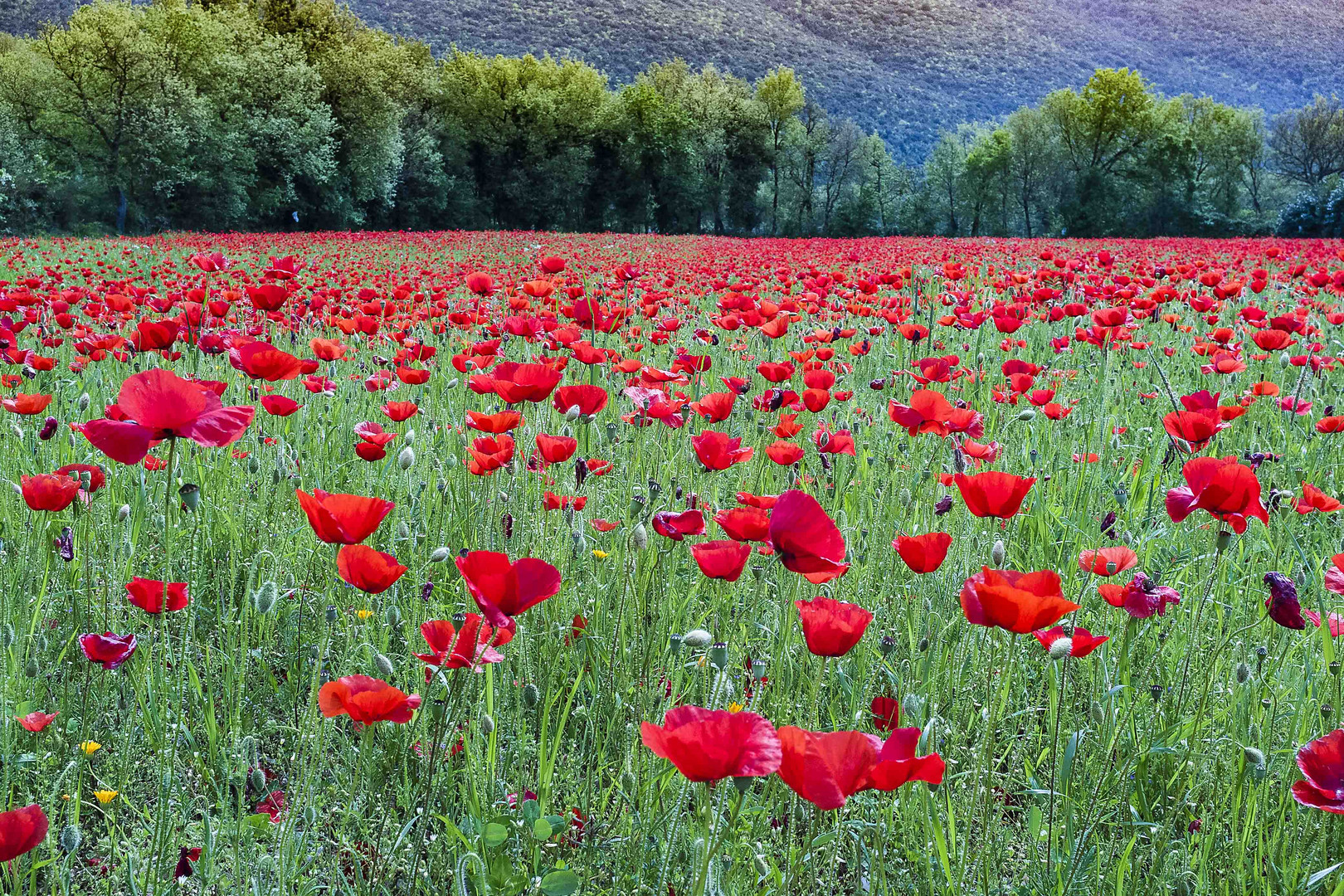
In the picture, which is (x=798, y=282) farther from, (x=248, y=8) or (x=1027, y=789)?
(x=248, y=8)

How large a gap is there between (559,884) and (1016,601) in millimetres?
648

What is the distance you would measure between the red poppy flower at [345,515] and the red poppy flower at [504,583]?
29cm

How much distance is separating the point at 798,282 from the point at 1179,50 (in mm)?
149769

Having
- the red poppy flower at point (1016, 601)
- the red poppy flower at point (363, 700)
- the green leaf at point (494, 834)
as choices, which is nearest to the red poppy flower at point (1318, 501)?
the red poppy flower at point (1016, 601)

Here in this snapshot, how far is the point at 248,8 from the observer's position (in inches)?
1426

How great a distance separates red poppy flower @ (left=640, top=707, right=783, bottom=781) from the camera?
2.78 ft

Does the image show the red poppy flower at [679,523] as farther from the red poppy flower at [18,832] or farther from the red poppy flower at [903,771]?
the red poppy flower at [18,832]

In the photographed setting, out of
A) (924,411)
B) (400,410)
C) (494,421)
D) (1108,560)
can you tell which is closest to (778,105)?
(400,410)

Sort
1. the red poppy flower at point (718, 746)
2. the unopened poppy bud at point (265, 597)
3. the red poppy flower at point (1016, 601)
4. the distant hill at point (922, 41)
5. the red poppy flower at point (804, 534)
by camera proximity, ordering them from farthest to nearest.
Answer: the distant hill at point (922, 41) → the unopened poppy bud at point (265, 597) → the red poppy flower at point (804, 534) → the red poppy flower at point (1016, 601) → the red poppy flower at point (718, 746)

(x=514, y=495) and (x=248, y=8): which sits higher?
(x=248, y=8)

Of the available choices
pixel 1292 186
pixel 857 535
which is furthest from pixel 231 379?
pixel 1292 186

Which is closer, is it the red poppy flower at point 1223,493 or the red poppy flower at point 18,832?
the red poppy flower at point 18,832

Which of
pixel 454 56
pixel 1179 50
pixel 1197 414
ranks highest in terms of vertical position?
pixel 1179 50

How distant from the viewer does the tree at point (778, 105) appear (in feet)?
158
